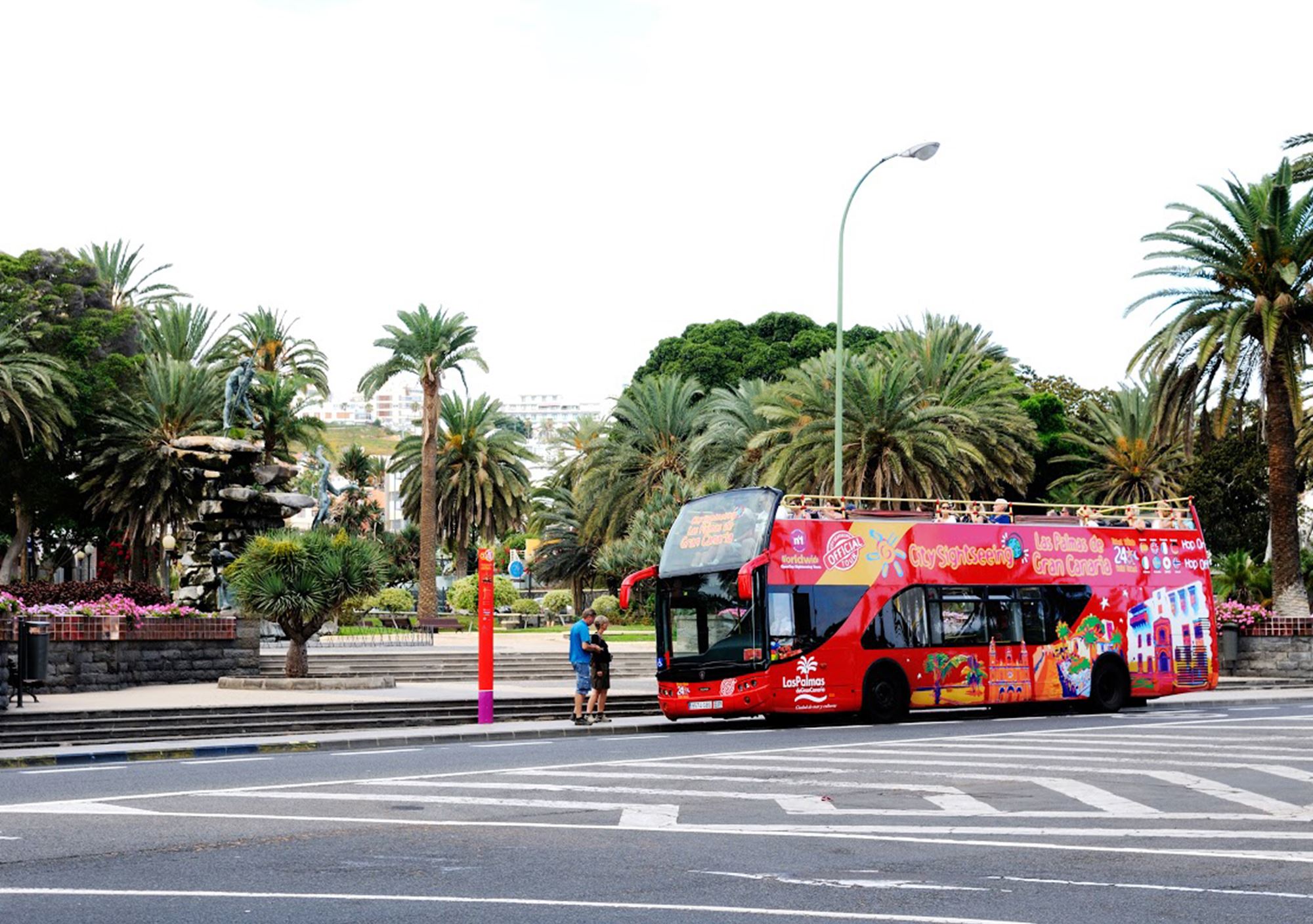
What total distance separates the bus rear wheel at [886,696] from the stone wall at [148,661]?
13.3 metres

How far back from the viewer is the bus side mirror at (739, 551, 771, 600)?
2217cm

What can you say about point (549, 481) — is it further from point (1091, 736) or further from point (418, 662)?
point (1091, 736)

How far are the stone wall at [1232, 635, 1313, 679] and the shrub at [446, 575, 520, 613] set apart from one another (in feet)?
103

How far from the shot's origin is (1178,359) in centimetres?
3912

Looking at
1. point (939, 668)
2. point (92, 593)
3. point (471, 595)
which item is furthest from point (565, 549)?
point (939, 668)

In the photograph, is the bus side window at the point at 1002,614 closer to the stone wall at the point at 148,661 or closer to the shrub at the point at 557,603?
the stone wall at the point at 148,661

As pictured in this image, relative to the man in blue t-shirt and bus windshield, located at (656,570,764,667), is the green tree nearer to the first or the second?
the man in blue t-shirt

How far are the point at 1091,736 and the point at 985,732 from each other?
1529 mm

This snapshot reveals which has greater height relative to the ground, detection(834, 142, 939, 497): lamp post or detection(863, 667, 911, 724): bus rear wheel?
detection(834, 142, 939, 497): lamp post

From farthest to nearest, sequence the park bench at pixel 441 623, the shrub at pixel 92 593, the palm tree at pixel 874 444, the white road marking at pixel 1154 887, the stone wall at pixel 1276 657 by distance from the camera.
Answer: the park bench at pixel 441 623 → the palm tree at pixel 874 444 → the stone wall at pixel 1276 657 → the shrub at pixel 92 593 → the white road marking at pixel 1154 887

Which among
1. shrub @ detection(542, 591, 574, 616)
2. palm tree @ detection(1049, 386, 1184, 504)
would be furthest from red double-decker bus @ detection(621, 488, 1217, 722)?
shrub @ detection(542, 591, 574, 616)

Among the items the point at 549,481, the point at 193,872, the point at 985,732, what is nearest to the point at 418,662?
the point at 985,732

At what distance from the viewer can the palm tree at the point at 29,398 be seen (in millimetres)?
47031

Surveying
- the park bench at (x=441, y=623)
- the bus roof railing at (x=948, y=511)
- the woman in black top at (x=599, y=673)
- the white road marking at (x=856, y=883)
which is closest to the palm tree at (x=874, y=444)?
the bus roof railing at (x=948, y=511)
